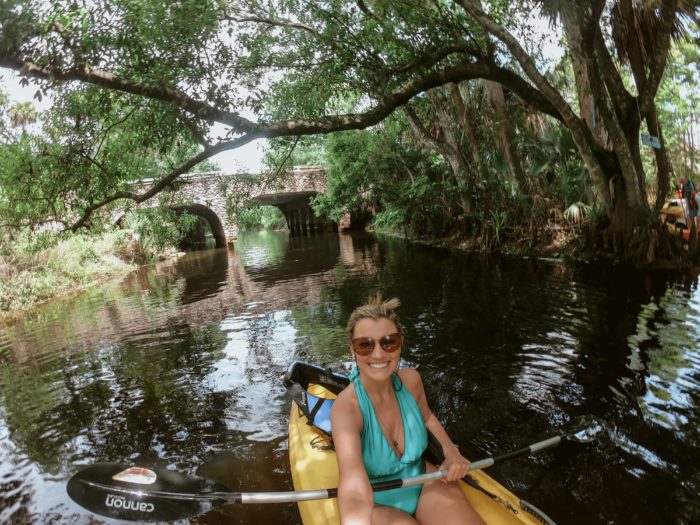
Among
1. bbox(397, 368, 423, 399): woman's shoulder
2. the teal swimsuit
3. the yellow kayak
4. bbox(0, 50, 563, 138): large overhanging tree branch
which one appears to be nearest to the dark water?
the yellow kayak

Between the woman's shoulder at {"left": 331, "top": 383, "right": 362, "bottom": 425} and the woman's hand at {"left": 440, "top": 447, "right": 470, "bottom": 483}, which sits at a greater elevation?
the woman's shoulder at {"left": 331, "top": 383, "right": 362, "bottom": 425}

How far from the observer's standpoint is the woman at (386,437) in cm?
236

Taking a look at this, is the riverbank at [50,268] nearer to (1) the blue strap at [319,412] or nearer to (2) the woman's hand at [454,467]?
(1) the blue strap at [319,412]

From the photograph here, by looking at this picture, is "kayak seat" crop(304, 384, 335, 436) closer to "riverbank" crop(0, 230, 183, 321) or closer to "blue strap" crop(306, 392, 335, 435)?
"blue strap" crop(306, 392, 335, 435)

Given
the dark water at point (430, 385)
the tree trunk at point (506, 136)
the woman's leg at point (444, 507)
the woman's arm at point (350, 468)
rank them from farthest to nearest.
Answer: the tree trunk at point (506, 136), the dark water at point (430, 385), the woman's leg at point (444, 507), the woman's arm at point (350, 468)

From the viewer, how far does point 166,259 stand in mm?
28422

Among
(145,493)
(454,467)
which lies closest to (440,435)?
(454,467)

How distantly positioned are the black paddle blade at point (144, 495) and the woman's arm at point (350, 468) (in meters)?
0.90

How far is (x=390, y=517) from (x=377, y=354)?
2.50 ft

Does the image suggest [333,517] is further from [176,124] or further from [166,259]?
[166,259]

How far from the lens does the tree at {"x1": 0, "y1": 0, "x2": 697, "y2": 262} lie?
6277 millimetres

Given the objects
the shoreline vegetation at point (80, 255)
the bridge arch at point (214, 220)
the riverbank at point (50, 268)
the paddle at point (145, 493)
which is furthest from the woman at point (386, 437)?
the bridge arch at point (214, 220)

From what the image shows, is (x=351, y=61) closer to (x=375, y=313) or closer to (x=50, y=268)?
(x=375, y=313)

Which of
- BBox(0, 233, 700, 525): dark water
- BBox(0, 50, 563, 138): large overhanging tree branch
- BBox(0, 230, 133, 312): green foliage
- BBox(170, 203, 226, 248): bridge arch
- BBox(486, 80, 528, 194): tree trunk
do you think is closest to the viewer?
BBox(0, 233, 700, 525): dark water
